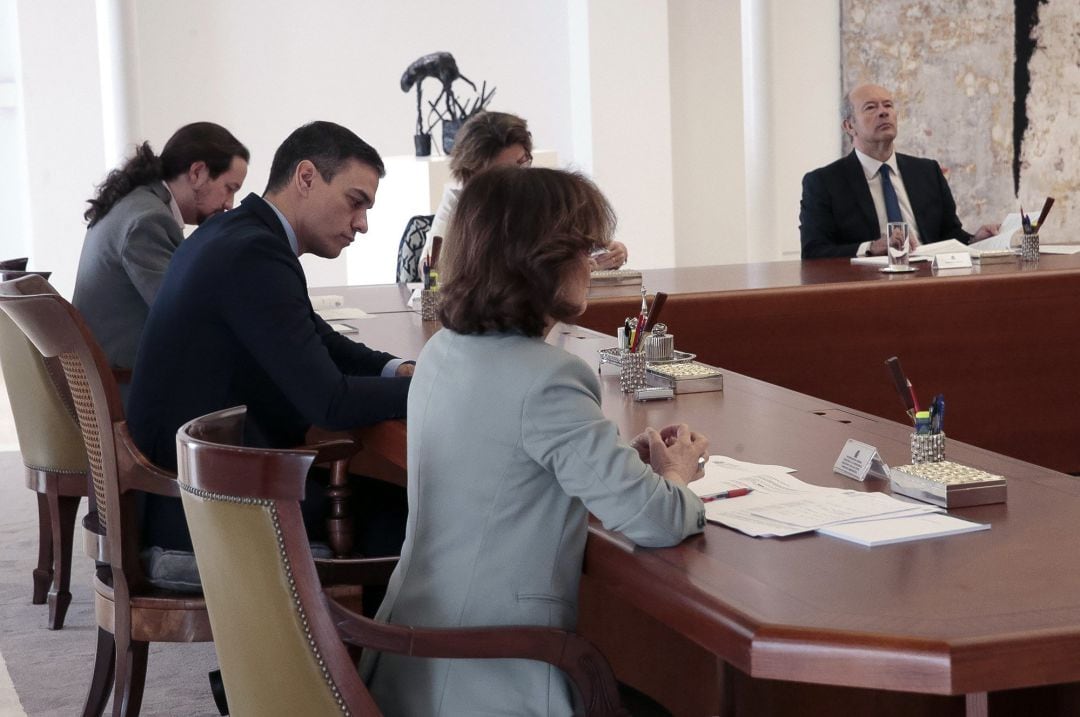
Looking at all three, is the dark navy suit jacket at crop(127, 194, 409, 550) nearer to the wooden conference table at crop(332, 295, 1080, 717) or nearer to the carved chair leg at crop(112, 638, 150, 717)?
the carved chair leg at crop(112, 638, 150, 717)

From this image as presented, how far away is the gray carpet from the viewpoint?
3281mm

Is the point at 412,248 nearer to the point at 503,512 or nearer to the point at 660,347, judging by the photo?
the point at 660,347

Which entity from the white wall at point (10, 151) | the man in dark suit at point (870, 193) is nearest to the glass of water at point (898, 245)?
the man in dark suit at point (870, 193)

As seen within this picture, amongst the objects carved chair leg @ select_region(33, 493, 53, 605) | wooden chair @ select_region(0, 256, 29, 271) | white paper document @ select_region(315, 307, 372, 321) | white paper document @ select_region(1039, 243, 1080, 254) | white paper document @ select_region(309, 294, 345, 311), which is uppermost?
wooden chair @ select_region(0, 256, 29, 271)

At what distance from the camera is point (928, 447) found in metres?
2.03

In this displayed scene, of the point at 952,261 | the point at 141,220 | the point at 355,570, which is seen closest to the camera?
Answer: the point at 355,570

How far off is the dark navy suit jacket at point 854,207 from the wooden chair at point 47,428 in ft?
10.4

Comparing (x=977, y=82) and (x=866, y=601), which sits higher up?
(x=977, y=82)

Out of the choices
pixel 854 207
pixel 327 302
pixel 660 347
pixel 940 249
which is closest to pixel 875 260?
pixel 940 249

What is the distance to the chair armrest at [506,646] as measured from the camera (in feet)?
5.54

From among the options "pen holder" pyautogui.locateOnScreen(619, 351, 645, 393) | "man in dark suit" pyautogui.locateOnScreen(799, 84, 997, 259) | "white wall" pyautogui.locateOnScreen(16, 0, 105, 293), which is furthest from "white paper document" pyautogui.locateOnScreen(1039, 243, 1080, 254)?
"white wall" pyautogui.locateOnScreen(16, 0, 105, 293)

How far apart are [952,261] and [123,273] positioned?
2767 mm

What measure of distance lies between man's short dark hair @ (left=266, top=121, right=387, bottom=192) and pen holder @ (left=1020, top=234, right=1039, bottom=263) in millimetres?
2837

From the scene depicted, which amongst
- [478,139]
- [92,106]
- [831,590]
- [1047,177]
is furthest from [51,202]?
[831,590]
